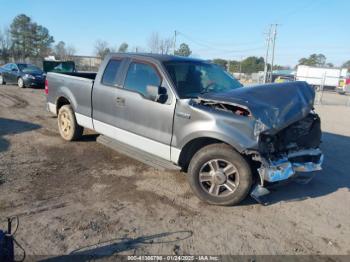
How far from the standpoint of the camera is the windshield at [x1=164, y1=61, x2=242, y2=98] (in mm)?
5137

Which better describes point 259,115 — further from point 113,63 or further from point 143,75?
point 113,63

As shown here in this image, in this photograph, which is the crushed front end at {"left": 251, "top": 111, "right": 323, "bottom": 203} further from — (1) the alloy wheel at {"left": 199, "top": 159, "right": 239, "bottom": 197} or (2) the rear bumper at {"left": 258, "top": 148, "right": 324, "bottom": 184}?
(1) the alloy wheel at {"left": 199, "top": 159, "right": 239, "bottom": 197}

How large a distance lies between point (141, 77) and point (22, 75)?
1630 cm

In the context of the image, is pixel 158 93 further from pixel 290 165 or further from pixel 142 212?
pixel 290 165

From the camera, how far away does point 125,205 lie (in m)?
4.45

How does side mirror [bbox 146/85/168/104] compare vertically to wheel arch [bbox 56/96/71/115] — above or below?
above

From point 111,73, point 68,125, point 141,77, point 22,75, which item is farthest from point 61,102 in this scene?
point 22,75

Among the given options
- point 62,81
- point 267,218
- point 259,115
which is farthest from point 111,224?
point 62,81

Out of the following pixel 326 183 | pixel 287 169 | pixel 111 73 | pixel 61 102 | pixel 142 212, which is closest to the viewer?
pixel 142 212

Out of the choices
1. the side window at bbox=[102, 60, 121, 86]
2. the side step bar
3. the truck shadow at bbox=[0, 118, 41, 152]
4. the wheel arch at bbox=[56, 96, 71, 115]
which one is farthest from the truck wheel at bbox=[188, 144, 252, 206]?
the truck shadow at bbox=[0, 118, 41, 152]

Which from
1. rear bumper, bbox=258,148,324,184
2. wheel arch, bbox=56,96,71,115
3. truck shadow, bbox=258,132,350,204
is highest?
wheel arch, bbox=56,96,71,115

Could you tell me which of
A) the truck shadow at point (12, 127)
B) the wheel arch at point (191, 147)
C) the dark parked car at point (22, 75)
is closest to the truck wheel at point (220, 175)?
the wheel arch at point (191, 147)

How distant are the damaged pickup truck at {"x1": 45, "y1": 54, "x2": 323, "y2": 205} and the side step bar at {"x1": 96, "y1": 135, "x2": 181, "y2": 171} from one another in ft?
0.06

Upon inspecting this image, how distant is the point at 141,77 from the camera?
5508 millimetres
